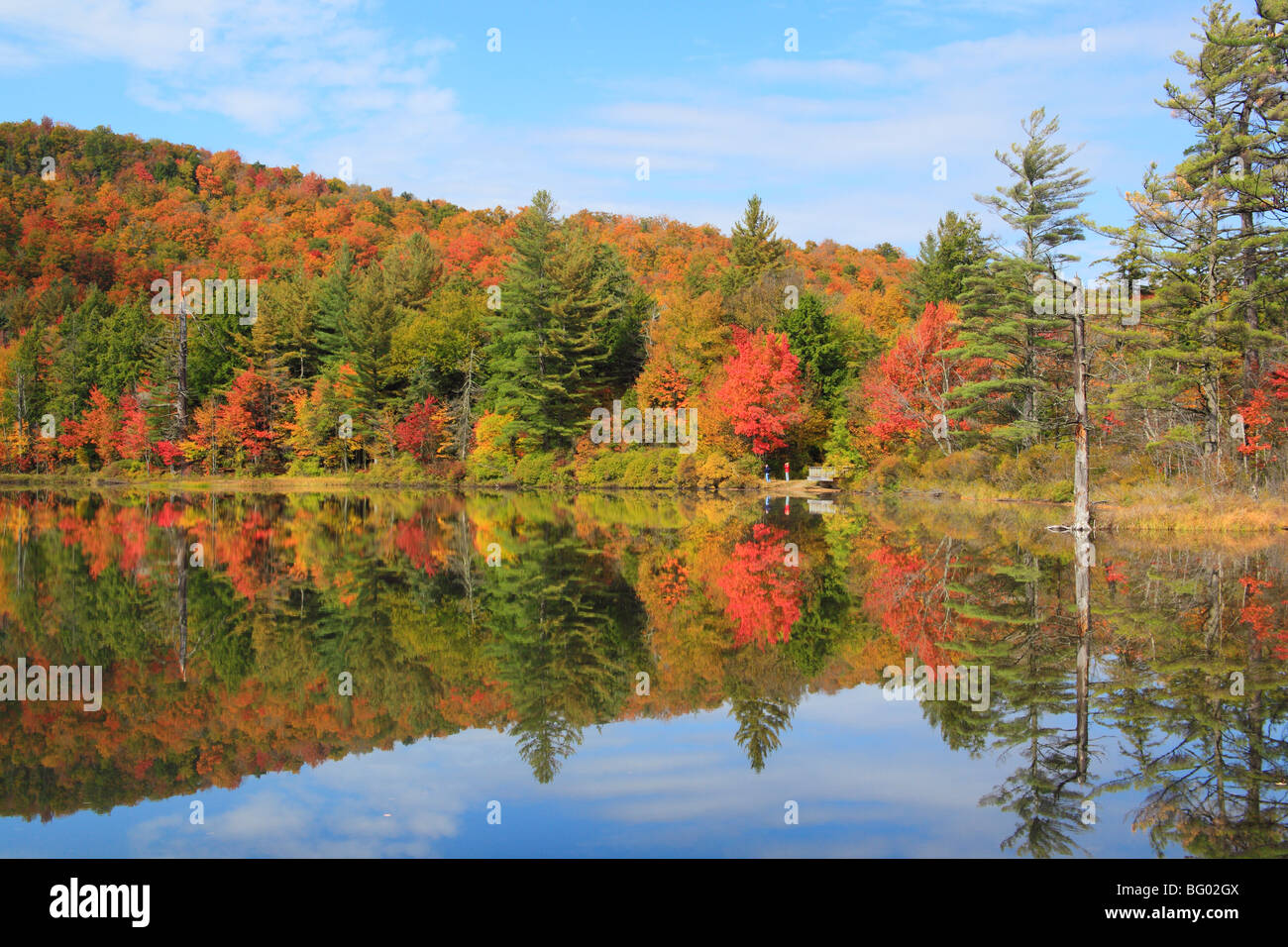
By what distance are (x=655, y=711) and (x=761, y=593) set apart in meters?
5.47

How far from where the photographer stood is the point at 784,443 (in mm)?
42969

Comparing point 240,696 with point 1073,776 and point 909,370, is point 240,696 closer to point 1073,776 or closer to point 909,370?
point 1073,776

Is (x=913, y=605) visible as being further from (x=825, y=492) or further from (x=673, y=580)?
(x=825, y=492)

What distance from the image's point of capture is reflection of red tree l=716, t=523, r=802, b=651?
33.5 ft

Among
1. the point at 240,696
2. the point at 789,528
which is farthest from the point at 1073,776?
the point at 789,528

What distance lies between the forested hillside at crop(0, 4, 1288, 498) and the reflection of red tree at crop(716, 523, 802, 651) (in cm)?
840

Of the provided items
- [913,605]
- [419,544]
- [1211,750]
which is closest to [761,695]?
[1211,750]

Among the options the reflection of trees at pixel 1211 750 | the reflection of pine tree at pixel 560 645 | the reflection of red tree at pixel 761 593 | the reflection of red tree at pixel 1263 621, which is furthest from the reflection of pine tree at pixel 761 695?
the reflection of red tree at pixel 1263 621

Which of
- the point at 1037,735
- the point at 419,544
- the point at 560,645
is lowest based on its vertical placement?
the point at 1037,735

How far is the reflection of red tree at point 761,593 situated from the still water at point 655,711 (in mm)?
97

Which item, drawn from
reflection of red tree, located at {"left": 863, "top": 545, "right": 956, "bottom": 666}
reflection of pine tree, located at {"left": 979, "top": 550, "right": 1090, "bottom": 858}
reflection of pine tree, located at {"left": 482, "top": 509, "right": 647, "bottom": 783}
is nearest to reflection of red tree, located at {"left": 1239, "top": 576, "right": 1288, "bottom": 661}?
reflection of pine tree, located at {"left": 979, "top": 550, "right": 1090, "bottom": 858}

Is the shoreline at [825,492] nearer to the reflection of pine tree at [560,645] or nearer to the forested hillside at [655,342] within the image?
the forested hillside at [655,342]

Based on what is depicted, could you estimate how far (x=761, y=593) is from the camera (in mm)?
12664

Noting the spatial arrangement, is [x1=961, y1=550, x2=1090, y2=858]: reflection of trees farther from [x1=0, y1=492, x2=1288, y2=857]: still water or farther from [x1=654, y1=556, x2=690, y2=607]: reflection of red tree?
[x1=654, y1=556, x2=690, y2=607]: reflection of red tree
